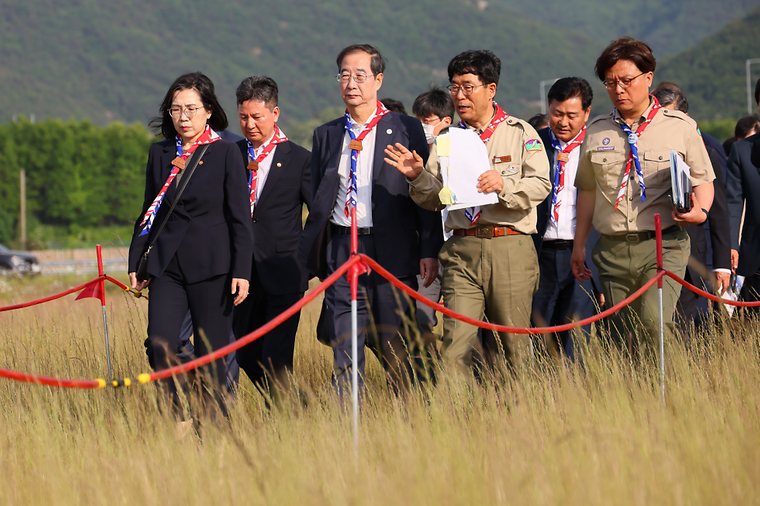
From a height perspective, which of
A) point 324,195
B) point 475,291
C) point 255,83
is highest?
point 255,83

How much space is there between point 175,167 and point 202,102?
44 centimetres

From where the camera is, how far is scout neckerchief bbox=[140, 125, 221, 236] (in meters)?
4.59

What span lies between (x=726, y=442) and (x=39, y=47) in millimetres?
213652

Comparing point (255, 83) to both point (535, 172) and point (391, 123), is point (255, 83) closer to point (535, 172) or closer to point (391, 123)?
point (391, 123)

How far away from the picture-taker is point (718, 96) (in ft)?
329

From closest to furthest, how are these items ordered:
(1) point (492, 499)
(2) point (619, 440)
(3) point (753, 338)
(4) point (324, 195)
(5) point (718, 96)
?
(1) point (492, 499) → (2) point (619, 440) → (4) point (324, 195) → (3) point (753, 338) → (5) point (718, 96)

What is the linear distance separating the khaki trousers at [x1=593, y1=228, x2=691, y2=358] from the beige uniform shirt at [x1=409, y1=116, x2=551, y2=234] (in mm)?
552

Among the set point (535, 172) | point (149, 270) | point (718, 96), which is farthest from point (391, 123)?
point (718, 96)

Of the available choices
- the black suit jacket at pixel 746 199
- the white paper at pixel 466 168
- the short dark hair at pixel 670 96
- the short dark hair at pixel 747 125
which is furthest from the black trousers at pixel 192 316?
the short dark hair at pixel 747 125

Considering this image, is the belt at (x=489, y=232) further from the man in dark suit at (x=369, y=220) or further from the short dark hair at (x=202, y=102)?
the short dark hair at (x=202, y=102)

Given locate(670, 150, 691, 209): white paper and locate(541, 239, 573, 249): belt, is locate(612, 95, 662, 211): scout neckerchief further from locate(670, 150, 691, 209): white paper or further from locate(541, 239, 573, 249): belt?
locate(541, 239, 573, 249): belt

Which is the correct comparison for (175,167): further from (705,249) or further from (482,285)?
(705,249)

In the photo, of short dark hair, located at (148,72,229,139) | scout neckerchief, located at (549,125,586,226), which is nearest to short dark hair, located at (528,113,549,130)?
scout neckerchief, located at (549,125,586,226)

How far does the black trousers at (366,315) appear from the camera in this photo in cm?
478
